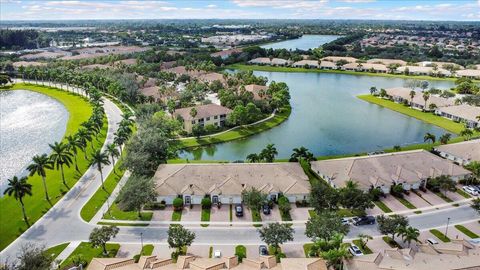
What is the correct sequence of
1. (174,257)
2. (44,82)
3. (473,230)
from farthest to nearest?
1. (44,82)
2. (473,230)
3. (174,257)

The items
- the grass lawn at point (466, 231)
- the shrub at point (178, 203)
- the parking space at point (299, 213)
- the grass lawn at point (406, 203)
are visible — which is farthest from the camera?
the grass lawn at point (406, 203)

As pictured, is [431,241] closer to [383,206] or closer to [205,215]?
[383,206]

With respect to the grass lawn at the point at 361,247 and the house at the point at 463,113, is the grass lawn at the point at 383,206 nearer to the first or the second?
the grass lawn at the point at 361,247

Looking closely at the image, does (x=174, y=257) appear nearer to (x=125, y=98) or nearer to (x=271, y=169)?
(x=271, y=169)

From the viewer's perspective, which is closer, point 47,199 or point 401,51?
point 47,199

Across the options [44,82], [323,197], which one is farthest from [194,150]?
[44,82]

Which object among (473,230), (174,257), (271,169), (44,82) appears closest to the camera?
(174,257)

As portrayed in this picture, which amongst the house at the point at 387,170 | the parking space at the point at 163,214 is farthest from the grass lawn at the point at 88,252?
the house at the point at 387,170
